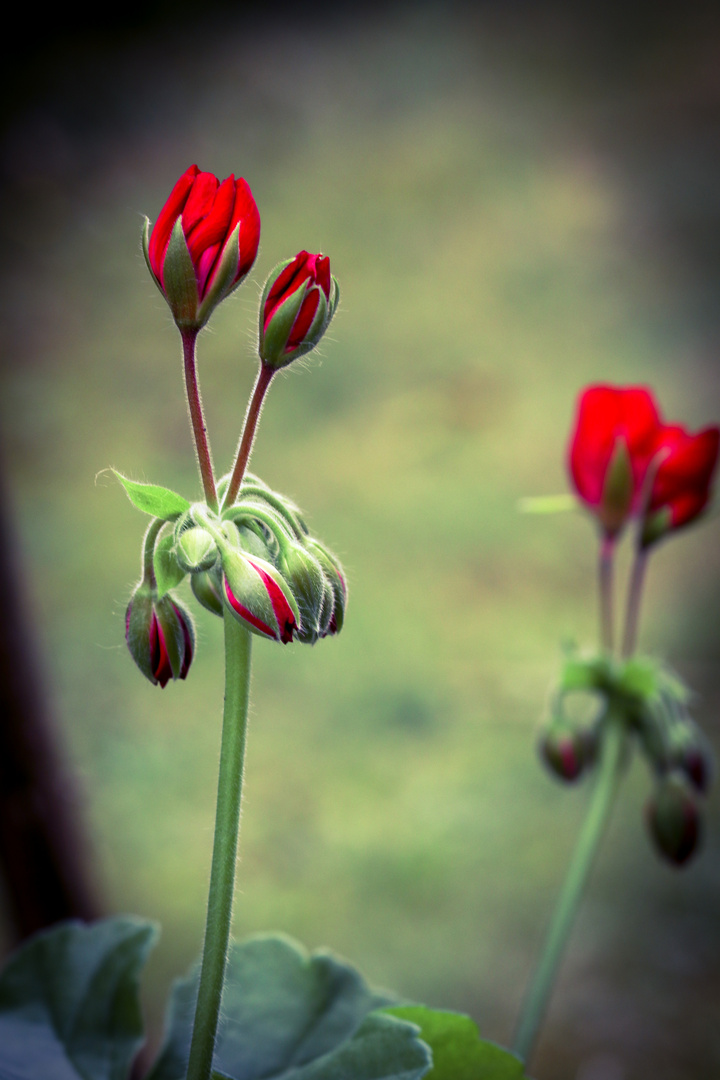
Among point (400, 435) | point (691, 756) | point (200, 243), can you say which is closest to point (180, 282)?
point (200, 243)

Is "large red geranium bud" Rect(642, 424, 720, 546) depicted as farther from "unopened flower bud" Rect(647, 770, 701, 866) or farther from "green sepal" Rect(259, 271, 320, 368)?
"green sepal" Rect(259, 271, 320, 368)

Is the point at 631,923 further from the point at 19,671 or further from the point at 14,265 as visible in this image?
the point at 14,265

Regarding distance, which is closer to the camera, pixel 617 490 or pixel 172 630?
pixel 172 630

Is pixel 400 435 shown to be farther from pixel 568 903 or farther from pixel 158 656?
pixel 158 656

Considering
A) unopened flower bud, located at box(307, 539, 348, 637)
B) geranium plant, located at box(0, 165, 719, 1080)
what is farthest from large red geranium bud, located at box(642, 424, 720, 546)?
unopened flower bud, located at box(307, 539, 348, 637)

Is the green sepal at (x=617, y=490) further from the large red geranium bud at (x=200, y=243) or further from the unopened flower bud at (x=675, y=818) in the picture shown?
the large red geranium bud at (x=200, y=243)

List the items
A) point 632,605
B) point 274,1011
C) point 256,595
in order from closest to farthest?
1. point 256,595
2. point 274,1011
3. point 632,605
